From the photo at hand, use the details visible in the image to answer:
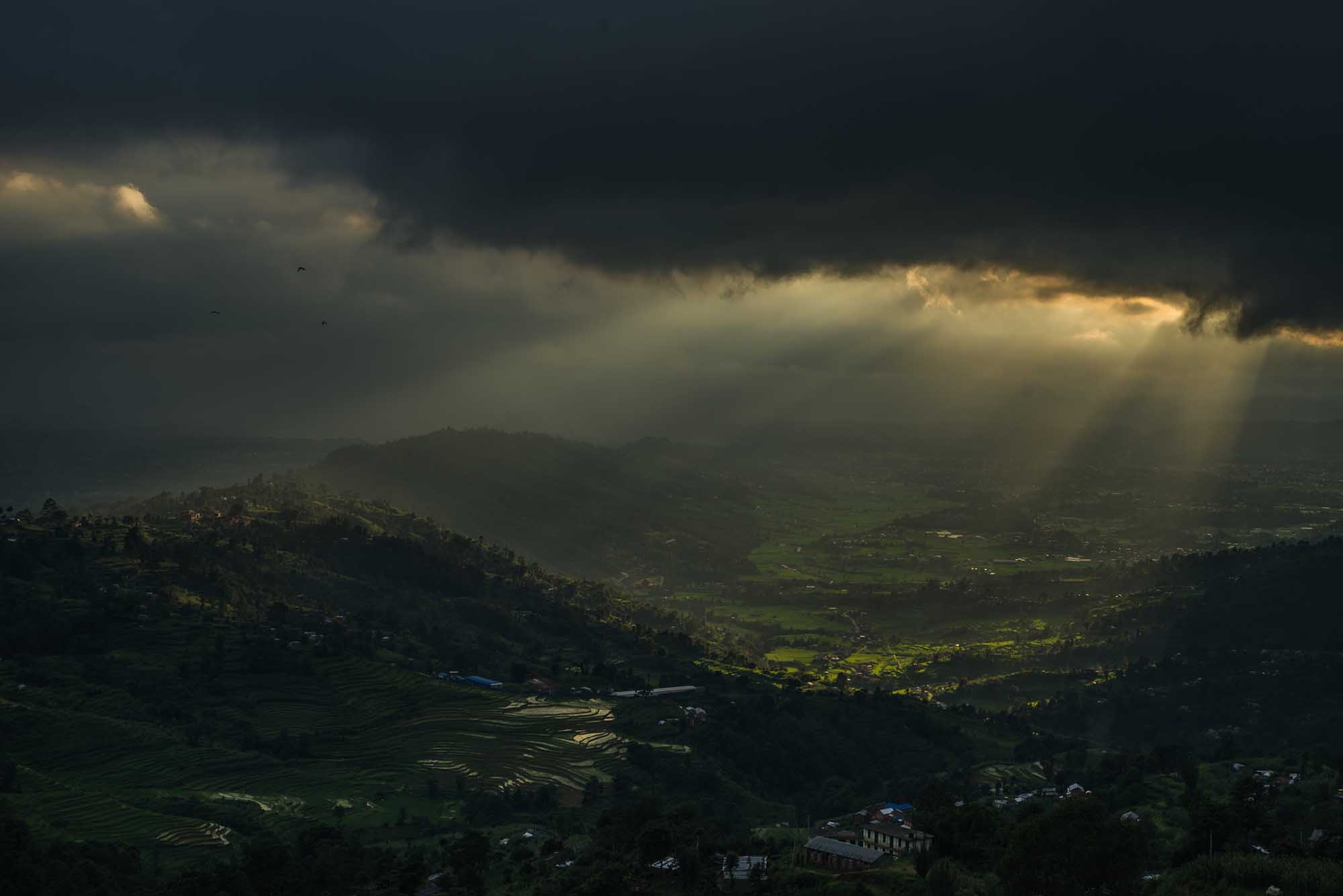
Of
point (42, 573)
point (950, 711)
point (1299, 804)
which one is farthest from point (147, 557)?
point (1299, 804)

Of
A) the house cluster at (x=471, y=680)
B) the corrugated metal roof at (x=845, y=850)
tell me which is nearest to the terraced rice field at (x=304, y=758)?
the house cluster at (x=471, y=680)

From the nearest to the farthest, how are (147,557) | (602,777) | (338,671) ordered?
(602,777) < (338,671) < (147,557)

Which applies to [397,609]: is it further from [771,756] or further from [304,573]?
[771,756]

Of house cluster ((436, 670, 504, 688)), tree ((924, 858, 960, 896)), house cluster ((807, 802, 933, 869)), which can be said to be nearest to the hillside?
house cluster ((436, 670, 504, 688))

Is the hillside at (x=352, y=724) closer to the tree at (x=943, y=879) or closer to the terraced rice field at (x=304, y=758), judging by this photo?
the terraced rice field at (x=304, y=758)

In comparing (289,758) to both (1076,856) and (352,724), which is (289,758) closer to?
(352,724)

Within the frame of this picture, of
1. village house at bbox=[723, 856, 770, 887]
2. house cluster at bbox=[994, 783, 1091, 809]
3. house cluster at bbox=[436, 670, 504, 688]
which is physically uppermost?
house cluster at bbox=[436, 670, 504, 688]

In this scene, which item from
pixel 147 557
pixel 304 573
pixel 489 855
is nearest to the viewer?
pixel 489 855

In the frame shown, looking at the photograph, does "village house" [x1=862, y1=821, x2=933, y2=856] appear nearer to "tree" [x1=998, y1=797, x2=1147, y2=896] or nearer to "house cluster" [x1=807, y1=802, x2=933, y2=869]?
"house cluster" [x1=807, y1=802, x2=933, y2=869]
